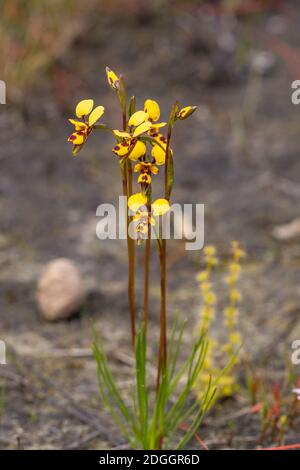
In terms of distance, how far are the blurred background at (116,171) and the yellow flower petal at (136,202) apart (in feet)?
2.47

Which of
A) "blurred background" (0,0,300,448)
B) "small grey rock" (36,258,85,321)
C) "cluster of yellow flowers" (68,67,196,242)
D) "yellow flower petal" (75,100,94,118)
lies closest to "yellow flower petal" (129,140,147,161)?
"cluster of yellow flowers" (68,67,196,242)

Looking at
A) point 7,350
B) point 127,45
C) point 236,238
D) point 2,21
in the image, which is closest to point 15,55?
point 2,21

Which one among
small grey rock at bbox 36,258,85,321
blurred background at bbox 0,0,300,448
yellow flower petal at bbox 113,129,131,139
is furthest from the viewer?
small grey rock at bbox 36,258,85,321

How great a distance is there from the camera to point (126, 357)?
7.98ft

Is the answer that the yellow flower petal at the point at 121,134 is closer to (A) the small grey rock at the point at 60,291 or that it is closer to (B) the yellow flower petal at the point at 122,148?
(B) the yellow flower petal at the point at 122,148

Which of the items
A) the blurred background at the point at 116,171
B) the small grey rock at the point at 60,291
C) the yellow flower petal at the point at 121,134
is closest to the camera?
the yellow flower petal at the point at 121,134

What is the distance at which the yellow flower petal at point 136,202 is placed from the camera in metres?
1.48

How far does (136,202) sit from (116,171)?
2.18m

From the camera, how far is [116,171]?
3.65 m

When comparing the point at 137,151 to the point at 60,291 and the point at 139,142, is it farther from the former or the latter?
the point at 60,291

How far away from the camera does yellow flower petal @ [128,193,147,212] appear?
1.48 meters

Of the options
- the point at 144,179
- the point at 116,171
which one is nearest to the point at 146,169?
the point at 144,179

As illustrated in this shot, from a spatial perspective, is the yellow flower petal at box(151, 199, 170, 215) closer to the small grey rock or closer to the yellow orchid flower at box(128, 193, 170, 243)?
the yellow orchid flower at box(128, 193, 170, 243)

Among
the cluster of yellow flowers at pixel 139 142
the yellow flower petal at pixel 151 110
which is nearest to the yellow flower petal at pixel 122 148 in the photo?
the cluster of yellow flowers at pixel 139 142
